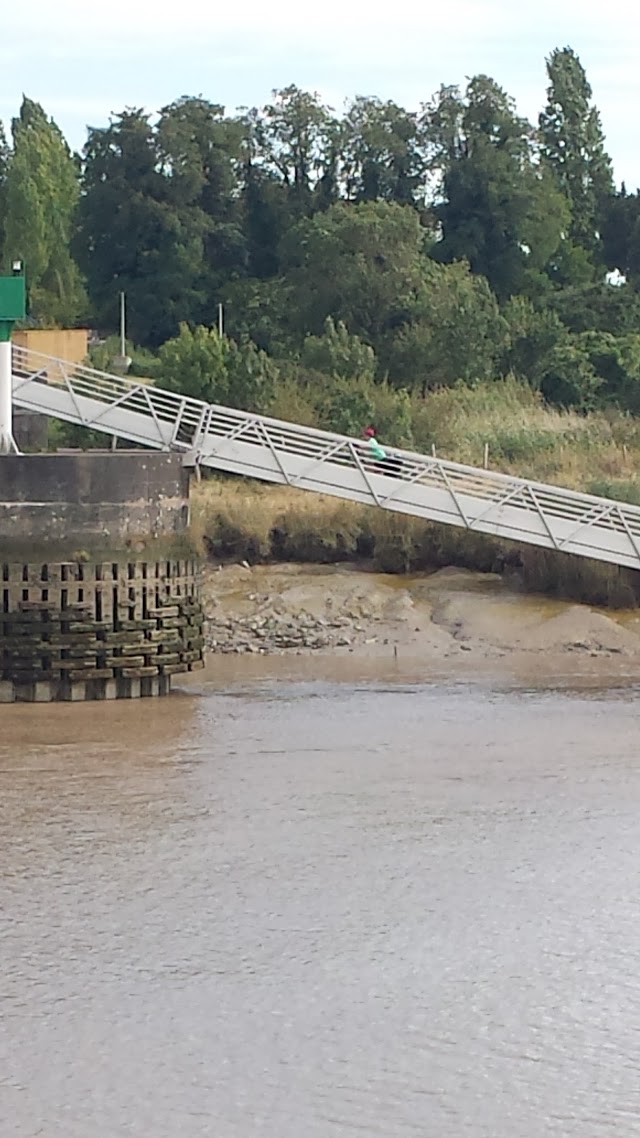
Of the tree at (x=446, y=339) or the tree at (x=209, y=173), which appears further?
the tree at (x=209, y=173)

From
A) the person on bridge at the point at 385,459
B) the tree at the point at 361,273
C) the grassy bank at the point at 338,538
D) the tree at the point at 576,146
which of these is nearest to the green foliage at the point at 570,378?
the tree at the point at 361,273

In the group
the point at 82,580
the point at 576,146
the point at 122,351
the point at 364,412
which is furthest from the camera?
the point at 576,146

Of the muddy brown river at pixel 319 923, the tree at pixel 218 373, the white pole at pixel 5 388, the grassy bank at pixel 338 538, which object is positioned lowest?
the muddy brown river at pixel 319 923

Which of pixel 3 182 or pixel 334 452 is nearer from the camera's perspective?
pixel 334 452

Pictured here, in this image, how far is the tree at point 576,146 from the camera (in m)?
59.9

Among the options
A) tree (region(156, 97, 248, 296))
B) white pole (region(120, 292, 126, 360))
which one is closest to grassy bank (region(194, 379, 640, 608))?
white pole (region(120, 292, 126, 360))

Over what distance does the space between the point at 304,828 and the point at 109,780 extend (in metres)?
2.59

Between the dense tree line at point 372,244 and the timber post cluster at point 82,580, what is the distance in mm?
16197

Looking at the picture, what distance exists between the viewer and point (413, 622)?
96.5 feet

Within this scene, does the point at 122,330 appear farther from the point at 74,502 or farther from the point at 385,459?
the point at 74,502

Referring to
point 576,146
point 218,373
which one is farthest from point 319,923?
point 576,146

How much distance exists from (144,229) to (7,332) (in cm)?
2605

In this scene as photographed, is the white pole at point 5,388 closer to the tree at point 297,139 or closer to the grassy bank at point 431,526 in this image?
the grassy bank at point 431,526

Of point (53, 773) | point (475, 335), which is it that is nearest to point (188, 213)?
point (475, 335)
